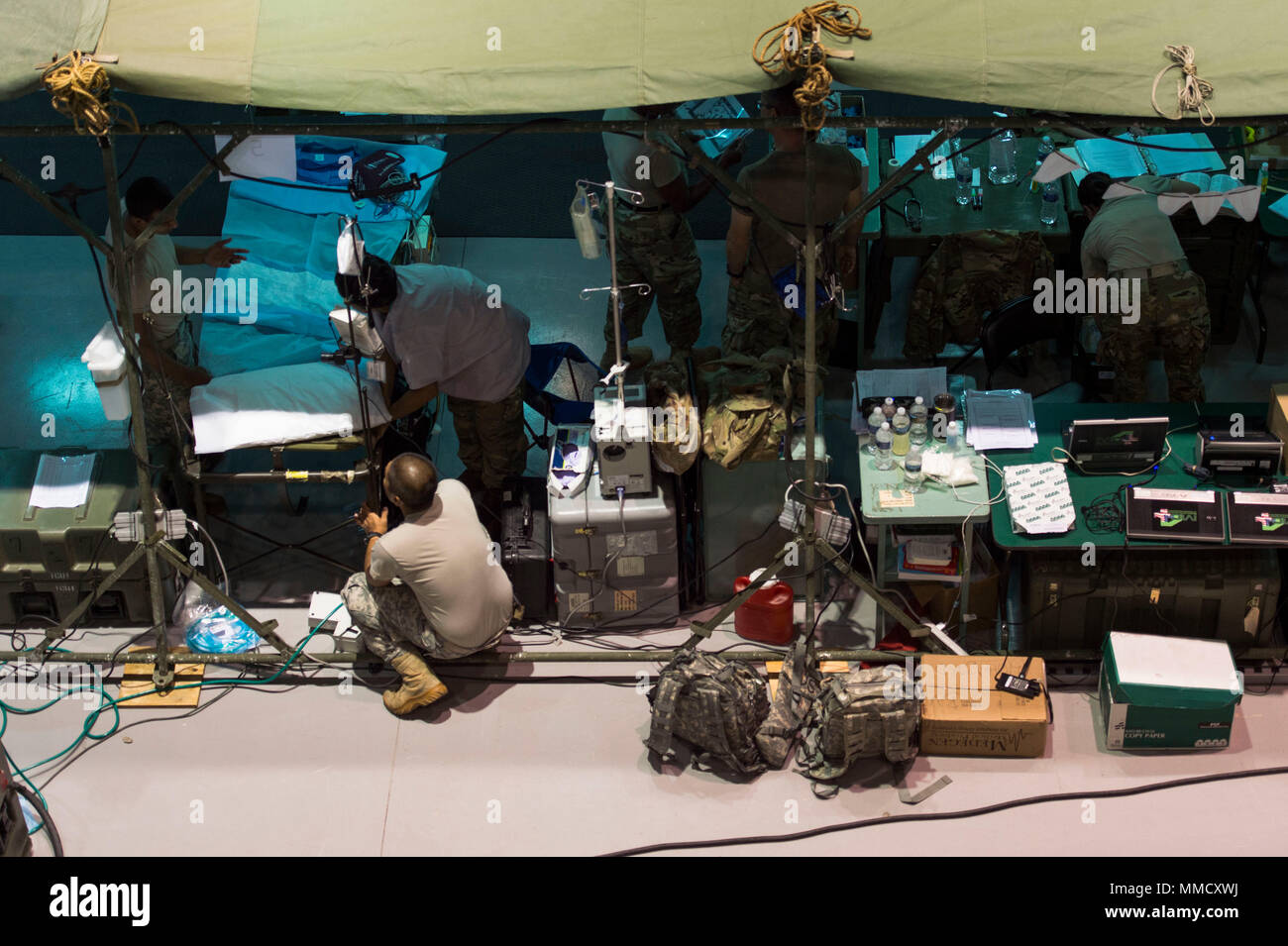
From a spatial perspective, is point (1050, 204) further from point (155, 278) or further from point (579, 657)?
point (155, 278)

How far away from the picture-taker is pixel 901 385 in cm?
617

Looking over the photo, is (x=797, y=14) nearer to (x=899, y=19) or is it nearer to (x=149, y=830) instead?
(x=899, y=19)

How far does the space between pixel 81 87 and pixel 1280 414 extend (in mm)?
4706

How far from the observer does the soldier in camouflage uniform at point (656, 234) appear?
649 centimetres

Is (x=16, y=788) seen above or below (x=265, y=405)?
below

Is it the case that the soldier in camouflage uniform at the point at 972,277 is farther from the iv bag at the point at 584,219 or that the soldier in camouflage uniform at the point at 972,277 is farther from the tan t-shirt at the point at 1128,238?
the iv bag at the point at 584,219

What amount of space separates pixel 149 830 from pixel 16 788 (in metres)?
0.55

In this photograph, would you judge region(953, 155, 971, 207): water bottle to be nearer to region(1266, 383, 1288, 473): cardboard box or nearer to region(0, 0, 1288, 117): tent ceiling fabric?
region(1266, 383, 1288, 473): cardboard box

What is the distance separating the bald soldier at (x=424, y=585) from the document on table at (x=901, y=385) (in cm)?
167

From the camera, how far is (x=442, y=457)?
7133 mm

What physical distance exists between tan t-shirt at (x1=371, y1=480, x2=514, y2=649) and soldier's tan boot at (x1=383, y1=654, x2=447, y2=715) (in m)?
0.17

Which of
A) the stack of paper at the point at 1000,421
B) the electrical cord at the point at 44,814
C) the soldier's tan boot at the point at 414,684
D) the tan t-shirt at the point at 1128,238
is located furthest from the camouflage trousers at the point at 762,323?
the electrical cord at the point at 44,814

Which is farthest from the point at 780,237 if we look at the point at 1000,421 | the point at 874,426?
the point at 1000,421

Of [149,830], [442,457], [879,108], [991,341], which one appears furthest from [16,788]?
[879,108]
